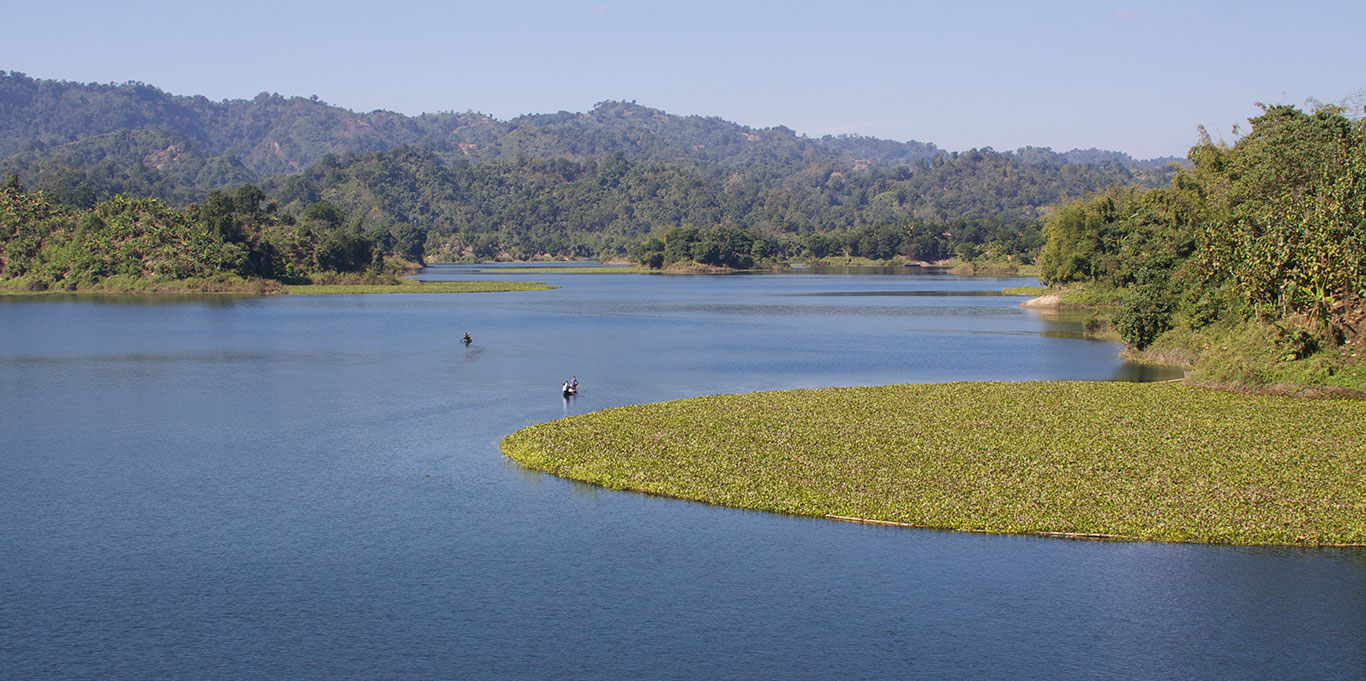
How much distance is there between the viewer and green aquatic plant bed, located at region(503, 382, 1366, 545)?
24125 mm

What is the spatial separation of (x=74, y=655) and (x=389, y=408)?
23.3 m

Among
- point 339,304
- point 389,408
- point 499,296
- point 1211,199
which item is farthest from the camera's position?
point 499,296

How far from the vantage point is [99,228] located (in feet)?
411

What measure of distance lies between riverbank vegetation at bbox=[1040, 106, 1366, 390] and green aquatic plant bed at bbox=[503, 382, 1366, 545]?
10.8 feet

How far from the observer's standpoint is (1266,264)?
43.1m

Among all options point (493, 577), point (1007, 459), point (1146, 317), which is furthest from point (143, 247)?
point (493, 577)

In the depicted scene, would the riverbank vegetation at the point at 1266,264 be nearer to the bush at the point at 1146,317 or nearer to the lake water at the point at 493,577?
the bush at the point at 1146,317

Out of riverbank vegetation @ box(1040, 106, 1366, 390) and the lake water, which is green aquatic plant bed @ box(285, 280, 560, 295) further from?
the lake water

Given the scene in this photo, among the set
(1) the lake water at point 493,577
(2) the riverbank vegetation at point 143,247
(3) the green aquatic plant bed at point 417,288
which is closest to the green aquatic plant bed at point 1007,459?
(1) the lake water at point 493,577

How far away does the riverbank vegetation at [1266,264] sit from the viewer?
4088 centimetres

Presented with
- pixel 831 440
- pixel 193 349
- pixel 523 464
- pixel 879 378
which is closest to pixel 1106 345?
pixel 879 378

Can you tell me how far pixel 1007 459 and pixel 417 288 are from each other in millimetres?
106842

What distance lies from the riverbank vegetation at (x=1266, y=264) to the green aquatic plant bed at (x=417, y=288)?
80.2m

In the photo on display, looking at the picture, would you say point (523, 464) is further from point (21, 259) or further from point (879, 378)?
point (21, 259)
